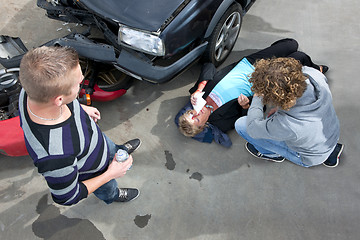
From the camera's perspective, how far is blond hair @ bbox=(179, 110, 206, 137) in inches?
107

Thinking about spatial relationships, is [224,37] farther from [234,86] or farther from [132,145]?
[132,145]

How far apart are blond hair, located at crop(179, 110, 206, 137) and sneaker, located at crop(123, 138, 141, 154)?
0.53 metres

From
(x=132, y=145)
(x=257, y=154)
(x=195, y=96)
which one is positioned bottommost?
(x=132, y=145)

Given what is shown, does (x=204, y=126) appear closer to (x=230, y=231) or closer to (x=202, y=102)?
(x=202, y=102)

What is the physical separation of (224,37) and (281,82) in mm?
1537

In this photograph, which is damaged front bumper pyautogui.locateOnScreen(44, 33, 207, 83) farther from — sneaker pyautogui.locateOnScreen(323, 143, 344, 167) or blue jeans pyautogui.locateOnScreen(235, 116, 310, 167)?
sneaker pyautogui.locateOnScreen(323, 143, 344, 167)

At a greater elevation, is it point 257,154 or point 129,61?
point 129,61


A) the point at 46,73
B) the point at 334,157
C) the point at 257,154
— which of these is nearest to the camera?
the point at 46,73

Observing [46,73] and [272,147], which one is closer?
[46,73]

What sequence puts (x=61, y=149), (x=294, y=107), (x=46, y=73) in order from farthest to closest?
1. (x=294, y=107)
2. (x=61, y=149)
3. (x=46, y=73)

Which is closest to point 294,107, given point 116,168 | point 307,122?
point 307,122

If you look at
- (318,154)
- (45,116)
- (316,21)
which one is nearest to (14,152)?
(45,116)

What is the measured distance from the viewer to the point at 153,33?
237 cm

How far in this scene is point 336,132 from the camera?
2.31 meters
